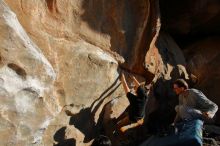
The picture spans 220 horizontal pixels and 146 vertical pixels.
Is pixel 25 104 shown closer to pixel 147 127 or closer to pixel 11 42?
pixel 11 42

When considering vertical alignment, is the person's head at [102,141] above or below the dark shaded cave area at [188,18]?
below

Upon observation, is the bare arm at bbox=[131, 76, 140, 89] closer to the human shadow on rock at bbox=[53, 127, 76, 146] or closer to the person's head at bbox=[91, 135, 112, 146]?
the person's head at bbox=[91, 135, 112, 146]

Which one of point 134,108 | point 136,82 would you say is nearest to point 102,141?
point 134,108

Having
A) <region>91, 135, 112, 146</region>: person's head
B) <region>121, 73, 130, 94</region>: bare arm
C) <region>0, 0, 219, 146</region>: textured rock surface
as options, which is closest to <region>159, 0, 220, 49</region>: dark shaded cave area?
<region>0, 0, 219, 146</region>: textured rock surface

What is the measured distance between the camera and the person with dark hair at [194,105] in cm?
739

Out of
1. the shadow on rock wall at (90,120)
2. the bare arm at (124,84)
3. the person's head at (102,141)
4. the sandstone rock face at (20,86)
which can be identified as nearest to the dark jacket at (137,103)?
the bare arm at (124,84)

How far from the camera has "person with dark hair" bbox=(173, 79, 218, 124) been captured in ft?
24.2

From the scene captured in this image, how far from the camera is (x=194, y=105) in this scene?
297 inches

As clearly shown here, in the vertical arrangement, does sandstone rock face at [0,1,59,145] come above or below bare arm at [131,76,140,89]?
below

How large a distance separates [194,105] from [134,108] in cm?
144

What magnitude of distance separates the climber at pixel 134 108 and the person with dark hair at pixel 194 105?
958 millimetres

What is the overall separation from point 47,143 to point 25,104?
175cm

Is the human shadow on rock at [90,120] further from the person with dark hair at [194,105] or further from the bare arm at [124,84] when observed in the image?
the person with dark hair at [194,105]

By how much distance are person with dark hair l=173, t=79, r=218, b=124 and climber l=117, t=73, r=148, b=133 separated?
3.14 feet
